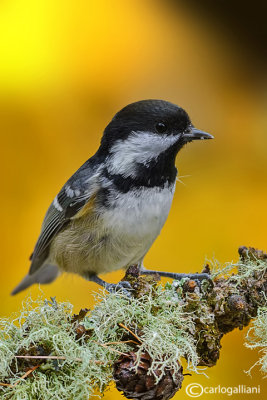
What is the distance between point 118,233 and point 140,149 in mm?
259

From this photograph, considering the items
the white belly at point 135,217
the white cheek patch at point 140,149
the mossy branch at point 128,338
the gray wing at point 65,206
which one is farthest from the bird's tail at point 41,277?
the mossy branch at point 128,338

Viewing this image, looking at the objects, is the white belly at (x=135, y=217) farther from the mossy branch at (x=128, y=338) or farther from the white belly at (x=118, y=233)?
the mossy branch at (x=128, y=338)

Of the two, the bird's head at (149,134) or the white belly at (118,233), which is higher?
the bird's head at (149,134)

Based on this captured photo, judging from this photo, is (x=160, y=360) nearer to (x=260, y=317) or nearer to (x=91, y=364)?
(x=91, y=364)

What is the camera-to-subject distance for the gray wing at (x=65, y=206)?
1517 millimetres

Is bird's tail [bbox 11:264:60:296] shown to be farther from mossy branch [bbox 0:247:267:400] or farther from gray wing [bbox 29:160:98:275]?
mossy branch [bbox 0:247:267:400]

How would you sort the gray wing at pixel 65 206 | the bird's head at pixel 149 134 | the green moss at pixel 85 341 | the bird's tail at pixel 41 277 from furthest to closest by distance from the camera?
1. the bird's tail at pixel 41 277
2. the gray wing at pixel 65 206
3. the bird's head at pixel 149 134
4. the green moss at pixel 85 341

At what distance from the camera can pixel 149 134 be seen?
55.3 inches

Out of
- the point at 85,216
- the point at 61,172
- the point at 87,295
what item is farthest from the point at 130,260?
the point at 61,172

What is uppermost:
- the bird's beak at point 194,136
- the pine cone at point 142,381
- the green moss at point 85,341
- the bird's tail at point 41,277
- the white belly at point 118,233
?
the bird's beak at point 194,136

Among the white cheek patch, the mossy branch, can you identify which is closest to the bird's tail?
the white cheek patch

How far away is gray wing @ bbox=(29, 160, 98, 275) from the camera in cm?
152

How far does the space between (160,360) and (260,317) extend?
29 cm

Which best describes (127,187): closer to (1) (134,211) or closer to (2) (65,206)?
(1) (134,211)
